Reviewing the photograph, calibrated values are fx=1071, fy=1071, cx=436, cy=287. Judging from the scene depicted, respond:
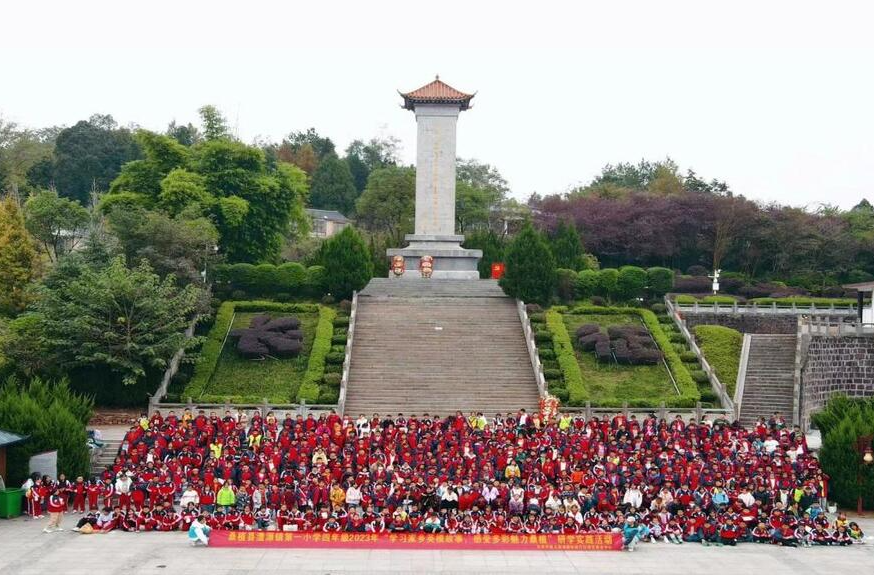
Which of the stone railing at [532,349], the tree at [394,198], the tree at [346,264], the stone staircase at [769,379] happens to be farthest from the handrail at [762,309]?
the tree at [394,198]

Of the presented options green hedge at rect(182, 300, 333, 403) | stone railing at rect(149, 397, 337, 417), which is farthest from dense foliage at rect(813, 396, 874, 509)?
green hedge at rect(182, 300, 333, 403)

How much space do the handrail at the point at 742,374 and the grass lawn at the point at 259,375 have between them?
16067 millimetres

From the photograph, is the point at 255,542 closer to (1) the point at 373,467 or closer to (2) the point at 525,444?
(1) the point at 373,467

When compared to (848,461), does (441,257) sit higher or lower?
higher

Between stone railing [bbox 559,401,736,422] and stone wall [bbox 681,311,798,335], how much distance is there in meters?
12.8

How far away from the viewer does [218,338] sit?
142 feet

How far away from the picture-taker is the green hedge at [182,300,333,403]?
3803 centimetres

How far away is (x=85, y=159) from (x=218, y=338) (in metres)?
49.1

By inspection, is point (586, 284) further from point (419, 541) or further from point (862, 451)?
point (419, 541)

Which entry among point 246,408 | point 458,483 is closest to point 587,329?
point 246,408

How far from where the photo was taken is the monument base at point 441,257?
5541cm

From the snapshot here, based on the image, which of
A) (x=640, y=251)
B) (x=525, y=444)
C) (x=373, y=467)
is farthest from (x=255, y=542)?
(x=640, y=251)

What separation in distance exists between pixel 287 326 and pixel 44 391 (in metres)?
15.2

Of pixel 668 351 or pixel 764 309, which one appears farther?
pixel 764 309
